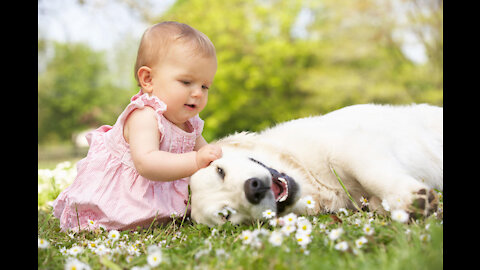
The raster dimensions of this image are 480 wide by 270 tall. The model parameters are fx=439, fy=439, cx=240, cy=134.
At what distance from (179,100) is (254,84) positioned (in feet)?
52.8

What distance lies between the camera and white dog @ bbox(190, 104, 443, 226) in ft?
7.61

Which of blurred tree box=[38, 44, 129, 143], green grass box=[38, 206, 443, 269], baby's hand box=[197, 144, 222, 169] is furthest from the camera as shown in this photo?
blurred tree box=[38, 44, 129, 143]

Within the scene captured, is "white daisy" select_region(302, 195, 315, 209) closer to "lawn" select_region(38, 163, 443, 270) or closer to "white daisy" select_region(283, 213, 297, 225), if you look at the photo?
"lawn" select_region(38, 163, 443, 270)

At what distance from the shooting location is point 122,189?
2.84m

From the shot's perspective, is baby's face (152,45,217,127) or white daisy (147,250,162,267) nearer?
white daisy (147,250,162,267)

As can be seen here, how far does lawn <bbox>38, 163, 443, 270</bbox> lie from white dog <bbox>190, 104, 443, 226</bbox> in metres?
0.14

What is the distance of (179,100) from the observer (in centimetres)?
269

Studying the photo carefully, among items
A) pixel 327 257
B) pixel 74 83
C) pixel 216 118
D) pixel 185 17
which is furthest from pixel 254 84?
pixel 74 83

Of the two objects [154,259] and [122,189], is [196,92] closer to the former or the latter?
[122,189]

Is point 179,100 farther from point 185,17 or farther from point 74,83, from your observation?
point 74,83

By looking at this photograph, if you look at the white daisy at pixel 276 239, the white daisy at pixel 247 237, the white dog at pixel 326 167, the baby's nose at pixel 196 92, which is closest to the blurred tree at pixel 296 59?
the white dog at pixel 326 167

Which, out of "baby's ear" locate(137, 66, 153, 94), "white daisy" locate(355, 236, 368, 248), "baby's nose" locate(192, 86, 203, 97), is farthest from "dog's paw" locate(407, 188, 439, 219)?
"baby's ear" locate(137, 66, 153, 94)
